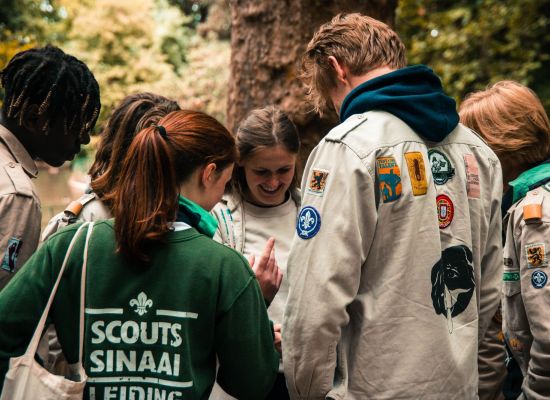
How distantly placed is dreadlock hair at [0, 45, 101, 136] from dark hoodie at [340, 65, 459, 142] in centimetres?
115

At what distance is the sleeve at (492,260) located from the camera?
2652 millimetres

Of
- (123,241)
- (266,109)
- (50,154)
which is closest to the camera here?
(123,241)

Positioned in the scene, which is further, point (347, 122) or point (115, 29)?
point (115, 29)

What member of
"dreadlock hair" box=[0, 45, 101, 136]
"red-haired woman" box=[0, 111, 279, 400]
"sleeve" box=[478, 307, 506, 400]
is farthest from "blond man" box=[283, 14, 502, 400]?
"sleeve" box=[478, 307, 506, 400]

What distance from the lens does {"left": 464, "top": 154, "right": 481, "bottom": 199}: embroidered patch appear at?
253 cm

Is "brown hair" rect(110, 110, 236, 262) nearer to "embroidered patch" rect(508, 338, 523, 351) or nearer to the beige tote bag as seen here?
the beige tote bag

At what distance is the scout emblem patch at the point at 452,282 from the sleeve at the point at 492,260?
224mm

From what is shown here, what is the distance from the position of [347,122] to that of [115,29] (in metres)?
A: 25.9

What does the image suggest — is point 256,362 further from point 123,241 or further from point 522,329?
point 522,329

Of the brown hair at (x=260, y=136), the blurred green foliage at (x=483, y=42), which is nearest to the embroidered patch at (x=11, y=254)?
the brown hair at (x=260, y=136)

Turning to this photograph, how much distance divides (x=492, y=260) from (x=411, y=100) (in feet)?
2.46

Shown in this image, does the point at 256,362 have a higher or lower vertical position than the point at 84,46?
lower

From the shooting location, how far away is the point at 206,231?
2.27 metres

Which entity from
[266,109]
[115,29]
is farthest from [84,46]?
[266,109]
